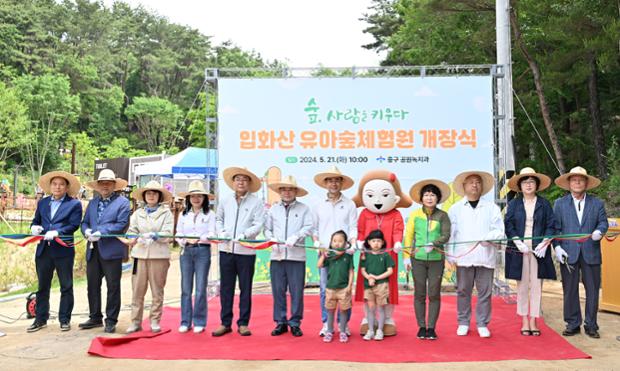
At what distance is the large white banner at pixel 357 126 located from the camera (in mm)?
7289

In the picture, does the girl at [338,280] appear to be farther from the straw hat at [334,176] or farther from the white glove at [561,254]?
the white glove at [561,254]

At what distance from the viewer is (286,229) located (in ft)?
16.5

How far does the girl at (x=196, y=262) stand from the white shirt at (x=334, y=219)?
0.95 m

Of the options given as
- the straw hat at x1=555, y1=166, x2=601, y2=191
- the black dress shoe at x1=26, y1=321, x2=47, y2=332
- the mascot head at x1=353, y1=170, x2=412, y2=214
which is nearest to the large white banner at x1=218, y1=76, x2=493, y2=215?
the straw hat at x1=555, y1=166, x2=601, y2=191

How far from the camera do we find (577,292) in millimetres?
5074

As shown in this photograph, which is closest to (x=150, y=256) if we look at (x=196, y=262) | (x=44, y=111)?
(x=196, y=262)

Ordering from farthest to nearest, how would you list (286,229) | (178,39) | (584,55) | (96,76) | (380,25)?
(178,39), (96,76), (380,25), (584,55), (286,229)

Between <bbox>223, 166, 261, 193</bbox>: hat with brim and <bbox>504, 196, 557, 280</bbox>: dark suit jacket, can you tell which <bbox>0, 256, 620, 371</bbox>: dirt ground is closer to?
<bbox>504, 196, 557, 280</bbox>: dark suit jacket

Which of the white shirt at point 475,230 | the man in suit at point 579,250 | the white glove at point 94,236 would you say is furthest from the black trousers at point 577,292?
the white glove at point 94,236

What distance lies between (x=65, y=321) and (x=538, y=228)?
4.32m

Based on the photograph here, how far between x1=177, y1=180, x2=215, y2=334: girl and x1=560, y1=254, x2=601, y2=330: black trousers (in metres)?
3.15

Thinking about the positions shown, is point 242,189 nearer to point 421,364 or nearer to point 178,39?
point 421,364

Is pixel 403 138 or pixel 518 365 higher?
pixel 403 138

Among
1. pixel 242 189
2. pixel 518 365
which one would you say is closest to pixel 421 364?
pixel 518 365
